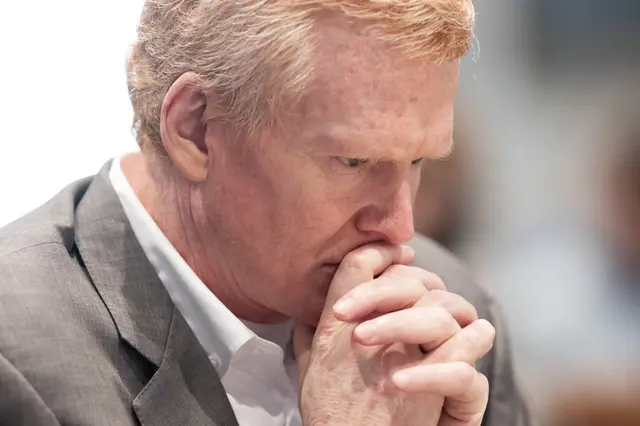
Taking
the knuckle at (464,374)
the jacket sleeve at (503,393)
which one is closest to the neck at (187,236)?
the knuckle at (464,374)

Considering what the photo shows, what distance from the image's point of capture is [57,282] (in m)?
1.39

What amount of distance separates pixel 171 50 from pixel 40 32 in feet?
1.99

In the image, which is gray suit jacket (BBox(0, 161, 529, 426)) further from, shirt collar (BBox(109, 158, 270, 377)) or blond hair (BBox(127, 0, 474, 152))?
blond hair (BBox(127, 0, 474, 152))

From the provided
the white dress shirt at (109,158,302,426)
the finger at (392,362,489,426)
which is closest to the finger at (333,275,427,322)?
the finger at (392,362,489,426)

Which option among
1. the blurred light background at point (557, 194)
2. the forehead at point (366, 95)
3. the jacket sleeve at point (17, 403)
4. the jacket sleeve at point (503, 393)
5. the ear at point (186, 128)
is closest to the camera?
the jacket sleeve at point (17, 403)

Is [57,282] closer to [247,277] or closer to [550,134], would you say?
[247,277]

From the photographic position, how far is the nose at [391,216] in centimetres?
141

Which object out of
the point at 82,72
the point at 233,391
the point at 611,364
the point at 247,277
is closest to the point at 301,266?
the point at 247,277

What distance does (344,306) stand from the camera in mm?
1346

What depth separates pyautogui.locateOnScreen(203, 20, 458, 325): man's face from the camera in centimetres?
133

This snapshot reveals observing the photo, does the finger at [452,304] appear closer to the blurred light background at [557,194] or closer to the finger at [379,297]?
the finger at [379,297]

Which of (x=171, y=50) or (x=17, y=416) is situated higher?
(x=171, y=50)

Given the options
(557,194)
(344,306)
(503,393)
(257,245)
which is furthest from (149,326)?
(557,194)

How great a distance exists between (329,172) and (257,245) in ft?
0.54
